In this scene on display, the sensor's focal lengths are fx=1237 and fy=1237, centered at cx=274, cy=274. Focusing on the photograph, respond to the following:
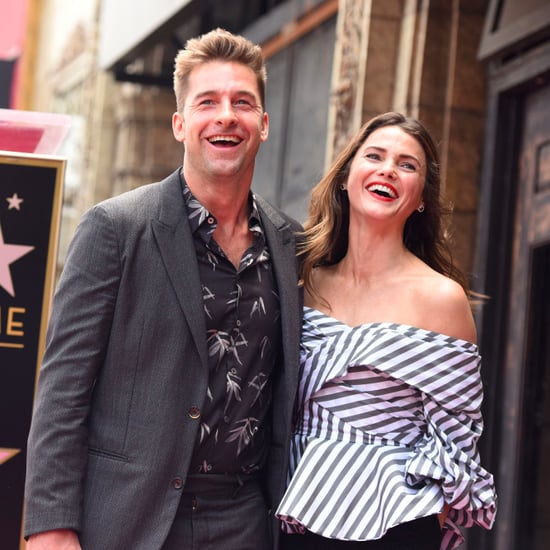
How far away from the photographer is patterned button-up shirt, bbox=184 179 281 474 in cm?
Result: 363

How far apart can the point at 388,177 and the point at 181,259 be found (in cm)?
82

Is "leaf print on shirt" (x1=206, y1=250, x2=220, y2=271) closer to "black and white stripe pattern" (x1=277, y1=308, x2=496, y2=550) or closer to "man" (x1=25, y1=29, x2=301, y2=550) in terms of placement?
"man" (x1=25, y1=29, x2=301, y2=550)

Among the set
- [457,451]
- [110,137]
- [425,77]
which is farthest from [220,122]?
[110,137]

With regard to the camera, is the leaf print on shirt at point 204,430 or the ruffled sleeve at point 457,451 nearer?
the leaf print on shirt at point 204,430

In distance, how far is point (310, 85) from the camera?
999 centimetres

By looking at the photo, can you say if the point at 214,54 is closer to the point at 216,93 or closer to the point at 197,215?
the point at 216,93

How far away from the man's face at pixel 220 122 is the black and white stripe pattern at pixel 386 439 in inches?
26.5

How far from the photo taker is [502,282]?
6977 millimetres

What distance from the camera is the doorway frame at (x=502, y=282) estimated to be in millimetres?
6699

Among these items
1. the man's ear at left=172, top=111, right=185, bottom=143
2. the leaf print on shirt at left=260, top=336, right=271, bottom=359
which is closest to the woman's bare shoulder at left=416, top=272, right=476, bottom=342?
the leaf print on shirt at left=260, top=336, right=271, bottom=359

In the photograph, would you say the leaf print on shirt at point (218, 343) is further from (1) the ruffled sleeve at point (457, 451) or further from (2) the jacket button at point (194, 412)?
(1) the ruffled sleeve at point (457, 451)

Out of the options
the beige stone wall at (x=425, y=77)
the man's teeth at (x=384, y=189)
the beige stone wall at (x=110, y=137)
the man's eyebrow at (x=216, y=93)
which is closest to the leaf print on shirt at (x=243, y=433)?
the man's teeth at (x=384, y=189)

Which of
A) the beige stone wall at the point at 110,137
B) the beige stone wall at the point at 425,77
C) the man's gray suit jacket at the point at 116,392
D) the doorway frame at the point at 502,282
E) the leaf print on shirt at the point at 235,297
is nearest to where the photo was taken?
the man's gray suit jacket at the point at 116,392

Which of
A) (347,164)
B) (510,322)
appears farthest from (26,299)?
(510,322)
